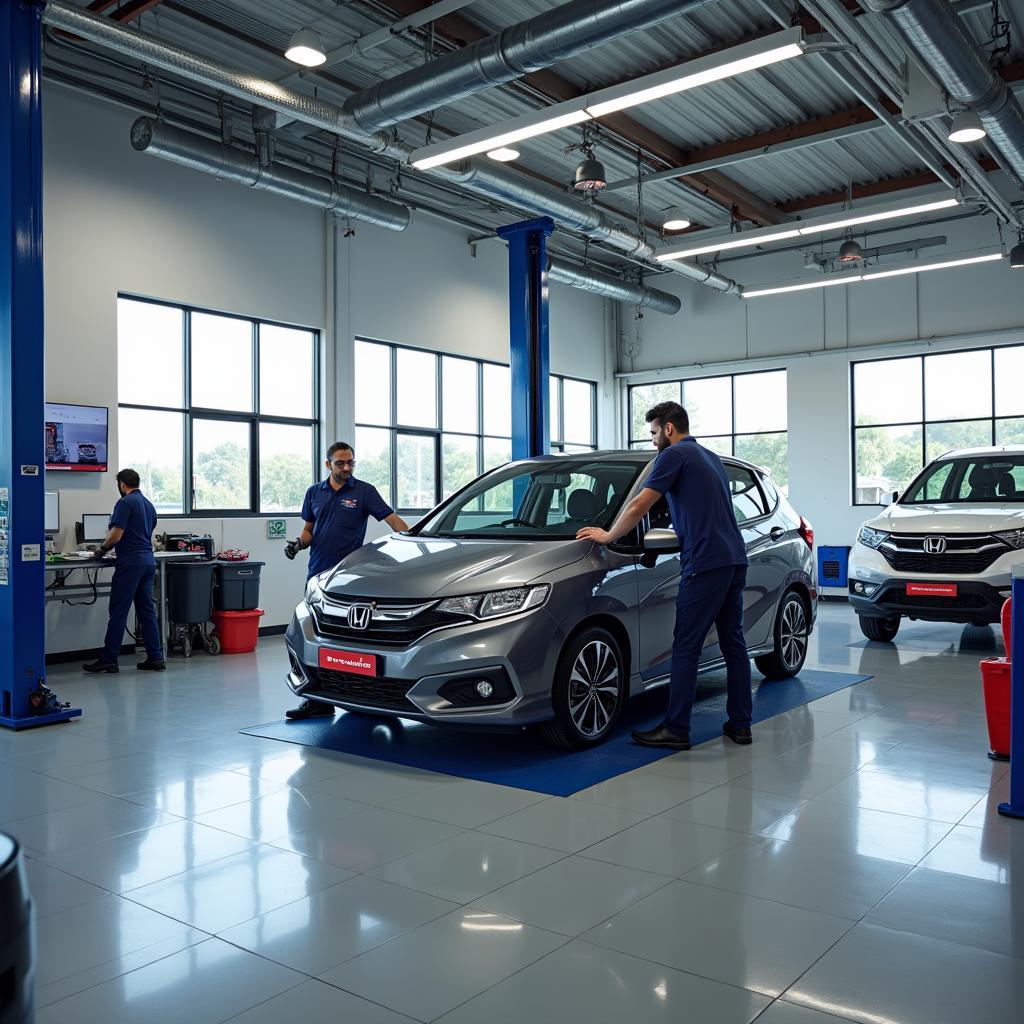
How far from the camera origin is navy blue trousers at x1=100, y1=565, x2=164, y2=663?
27.2 ft

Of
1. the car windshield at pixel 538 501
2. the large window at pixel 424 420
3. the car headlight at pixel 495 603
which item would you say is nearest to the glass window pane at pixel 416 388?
the large window at pixel 424 420

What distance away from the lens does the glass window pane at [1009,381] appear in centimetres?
1380

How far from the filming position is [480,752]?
5.05 metres

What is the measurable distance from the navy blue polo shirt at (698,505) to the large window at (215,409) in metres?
6.69

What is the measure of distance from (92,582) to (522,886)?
714 cm

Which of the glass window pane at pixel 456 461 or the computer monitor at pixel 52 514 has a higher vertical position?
the glass window pane at pixel 456 461

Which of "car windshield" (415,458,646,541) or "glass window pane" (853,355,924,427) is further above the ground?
"glass window pane" (853,355,924,427)

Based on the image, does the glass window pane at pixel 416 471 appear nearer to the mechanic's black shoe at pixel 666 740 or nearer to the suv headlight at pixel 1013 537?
the suv headlight at pixel 1013 537

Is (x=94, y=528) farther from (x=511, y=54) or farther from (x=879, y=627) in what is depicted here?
(x=879, y=627)

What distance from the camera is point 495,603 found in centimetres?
461

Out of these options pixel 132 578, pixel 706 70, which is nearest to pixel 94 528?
pixel 132 578

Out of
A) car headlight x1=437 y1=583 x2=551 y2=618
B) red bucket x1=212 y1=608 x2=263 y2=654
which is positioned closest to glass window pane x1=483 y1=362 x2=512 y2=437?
red bucket x1=212 y1=608 x2=263 y2=654

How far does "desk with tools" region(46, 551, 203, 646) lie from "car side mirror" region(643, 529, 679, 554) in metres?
5.24

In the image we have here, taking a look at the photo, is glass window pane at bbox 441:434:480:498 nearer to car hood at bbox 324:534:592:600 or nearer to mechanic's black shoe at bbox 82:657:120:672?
mechanic's black shoe at bbox 82:657:120:672
